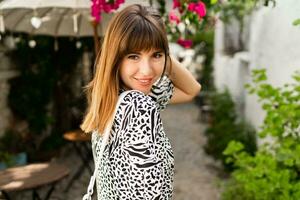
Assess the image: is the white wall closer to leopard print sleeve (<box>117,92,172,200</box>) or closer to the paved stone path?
the paved stone path

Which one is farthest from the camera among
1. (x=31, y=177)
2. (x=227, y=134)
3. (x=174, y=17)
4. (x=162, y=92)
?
(x=227, y=134)

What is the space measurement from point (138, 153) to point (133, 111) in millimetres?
134

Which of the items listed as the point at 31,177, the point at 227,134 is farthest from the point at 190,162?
the point at 31,177

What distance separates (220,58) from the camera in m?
9.73

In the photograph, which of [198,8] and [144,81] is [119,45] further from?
[198,8]

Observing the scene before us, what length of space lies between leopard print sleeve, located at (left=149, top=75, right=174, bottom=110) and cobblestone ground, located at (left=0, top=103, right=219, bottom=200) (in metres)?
3.39

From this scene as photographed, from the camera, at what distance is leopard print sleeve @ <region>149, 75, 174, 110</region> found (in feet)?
5.10

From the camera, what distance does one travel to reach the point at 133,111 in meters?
1.23

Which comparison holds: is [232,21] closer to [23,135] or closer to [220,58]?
[220,58]

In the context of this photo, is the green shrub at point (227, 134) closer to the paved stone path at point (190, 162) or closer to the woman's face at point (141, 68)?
the paved stone path at point (190, 162)

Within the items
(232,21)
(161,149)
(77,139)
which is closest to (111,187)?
(161,149)

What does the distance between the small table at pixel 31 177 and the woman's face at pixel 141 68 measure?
221 cm

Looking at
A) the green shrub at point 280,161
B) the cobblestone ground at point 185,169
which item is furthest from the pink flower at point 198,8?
the cobblestone ground at point 185,169

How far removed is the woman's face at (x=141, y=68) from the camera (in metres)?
1.30
